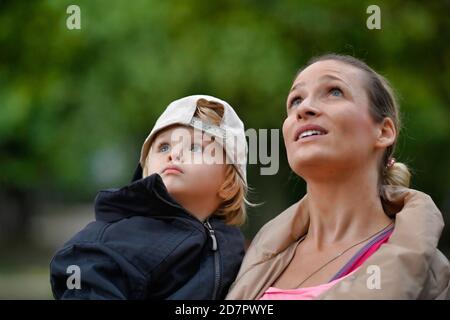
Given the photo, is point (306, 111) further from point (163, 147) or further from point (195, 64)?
point (195, 64)

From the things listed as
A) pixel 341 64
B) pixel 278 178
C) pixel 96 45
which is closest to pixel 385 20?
pixel 278 178

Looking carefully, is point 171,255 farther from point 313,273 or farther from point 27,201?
point 27,201

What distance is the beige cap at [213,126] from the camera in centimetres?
192

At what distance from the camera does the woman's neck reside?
181cm

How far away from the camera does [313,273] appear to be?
69.1 inches

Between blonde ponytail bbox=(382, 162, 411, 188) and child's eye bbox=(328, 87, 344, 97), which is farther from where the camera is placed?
blonde ponytail bbox=(382, 162, 411, 188)

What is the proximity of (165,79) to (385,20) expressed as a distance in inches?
68.5

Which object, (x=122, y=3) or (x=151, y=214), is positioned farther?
(x=122, y=3)

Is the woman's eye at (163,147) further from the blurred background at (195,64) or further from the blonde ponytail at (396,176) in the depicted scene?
the blurred background at (195,64)

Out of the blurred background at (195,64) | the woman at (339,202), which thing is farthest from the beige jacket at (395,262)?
the blurred background at (195,64)

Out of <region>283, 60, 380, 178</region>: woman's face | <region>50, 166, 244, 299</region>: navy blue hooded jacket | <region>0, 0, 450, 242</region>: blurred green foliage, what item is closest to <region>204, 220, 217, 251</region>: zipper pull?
<region>50, 166, 244, 299</region>: navy blue hooded jacket

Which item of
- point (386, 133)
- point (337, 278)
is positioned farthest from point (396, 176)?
point (337, 278)

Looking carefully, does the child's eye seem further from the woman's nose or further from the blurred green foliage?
the blurred green foliage

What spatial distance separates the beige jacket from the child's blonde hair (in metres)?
0.17
